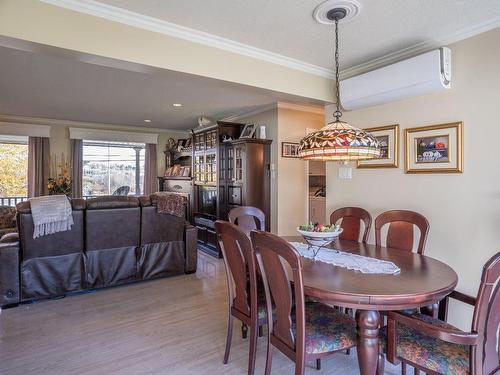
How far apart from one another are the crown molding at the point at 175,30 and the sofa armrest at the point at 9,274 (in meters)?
2.38

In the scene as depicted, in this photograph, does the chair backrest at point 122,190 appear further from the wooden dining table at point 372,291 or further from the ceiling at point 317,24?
the wooden dining table at point 372,291

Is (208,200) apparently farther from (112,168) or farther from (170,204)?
(112,168)

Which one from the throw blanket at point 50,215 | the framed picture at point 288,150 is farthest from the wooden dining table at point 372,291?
the framed picture at point 288,150

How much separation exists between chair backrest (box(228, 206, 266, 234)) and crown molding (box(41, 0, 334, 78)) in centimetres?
140

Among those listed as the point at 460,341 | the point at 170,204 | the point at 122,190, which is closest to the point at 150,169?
the point at 122,190

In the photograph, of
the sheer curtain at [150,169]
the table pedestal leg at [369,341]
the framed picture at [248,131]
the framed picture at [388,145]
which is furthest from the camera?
the sheer curtain at [150,169]

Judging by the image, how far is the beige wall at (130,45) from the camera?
6.25 feet

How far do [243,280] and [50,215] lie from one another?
2319 millimetres

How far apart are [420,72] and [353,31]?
25.3 inches

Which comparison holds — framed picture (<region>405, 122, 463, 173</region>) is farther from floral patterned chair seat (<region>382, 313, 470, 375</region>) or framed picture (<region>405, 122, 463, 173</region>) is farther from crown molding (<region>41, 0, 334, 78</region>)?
floral patterned chair seat (<region>382, 313, 470, 375</region>)

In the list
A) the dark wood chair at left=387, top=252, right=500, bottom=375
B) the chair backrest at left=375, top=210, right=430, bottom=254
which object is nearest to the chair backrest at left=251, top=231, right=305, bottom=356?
the dark wood chair at left=387, top=252, right=500, bottom=375

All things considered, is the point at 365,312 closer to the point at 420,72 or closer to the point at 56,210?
the point at 420,72

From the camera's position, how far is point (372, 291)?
148cm

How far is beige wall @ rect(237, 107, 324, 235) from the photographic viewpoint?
15.5ft
